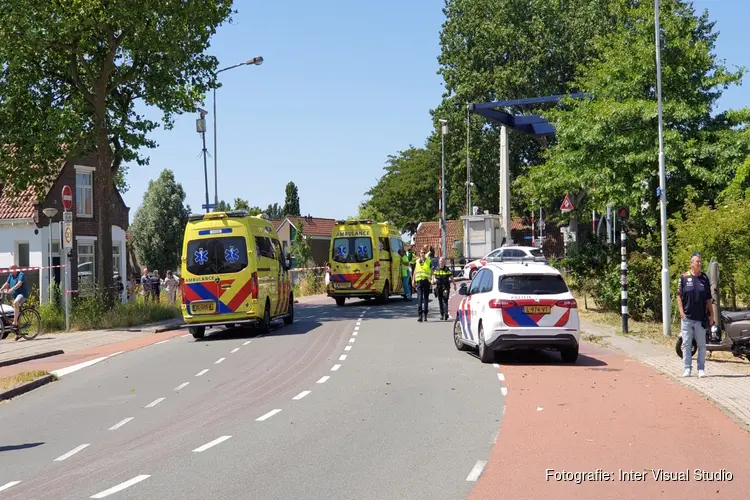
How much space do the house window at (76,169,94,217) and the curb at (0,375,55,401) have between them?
83.4 feet

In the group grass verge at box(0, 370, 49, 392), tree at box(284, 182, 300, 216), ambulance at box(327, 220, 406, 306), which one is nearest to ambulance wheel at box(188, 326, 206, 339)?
grass verge at box(0, 370, 49, 392)

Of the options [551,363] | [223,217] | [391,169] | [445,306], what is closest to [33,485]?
[551,363]

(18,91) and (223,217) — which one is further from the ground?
(18,91)

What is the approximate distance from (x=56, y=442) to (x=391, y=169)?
262ft

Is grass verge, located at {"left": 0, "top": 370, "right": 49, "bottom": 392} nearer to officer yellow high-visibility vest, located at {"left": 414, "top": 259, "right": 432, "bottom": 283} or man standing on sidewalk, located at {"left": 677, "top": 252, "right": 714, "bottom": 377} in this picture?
man standing on sidewalk, located at {"left": 677, "top": 252, "right": 714, "bottom": 377}

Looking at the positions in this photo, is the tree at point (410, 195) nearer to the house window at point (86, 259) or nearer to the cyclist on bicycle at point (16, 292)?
the house window at point (86, 259)

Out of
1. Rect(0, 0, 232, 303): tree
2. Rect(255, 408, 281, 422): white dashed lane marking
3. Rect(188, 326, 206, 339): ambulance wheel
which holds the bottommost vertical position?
Rect(255, 408, 281, 422): white dashed lane marking

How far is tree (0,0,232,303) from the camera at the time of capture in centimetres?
2467

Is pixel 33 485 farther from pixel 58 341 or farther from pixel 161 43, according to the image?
pixel 161 43

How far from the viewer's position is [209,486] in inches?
281

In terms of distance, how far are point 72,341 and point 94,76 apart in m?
9.09

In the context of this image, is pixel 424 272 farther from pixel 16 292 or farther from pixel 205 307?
pixel 16 292

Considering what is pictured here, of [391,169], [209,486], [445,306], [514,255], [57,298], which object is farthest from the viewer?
[391,169]

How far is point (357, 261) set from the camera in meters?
30.0
